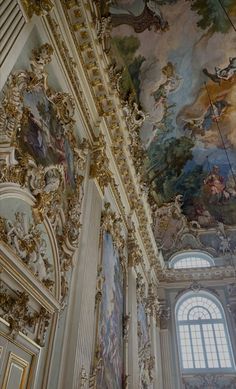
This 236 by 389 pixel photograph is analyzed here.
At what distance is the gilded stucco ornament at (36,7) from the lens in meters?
5.50

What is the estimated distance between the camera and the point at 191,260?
17688 mm

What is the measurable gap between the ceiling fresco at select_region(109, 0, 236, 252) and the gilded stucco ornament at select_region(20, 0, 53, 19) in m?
4.98

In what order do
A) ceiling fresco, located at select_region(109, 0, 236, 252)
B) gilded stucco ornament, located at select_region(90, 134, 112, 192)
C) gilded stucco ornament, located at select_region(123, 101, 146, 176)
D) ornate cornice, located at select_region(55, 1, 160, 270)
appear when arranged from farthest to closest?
ceiling fresco, located at select_region(109, 0, 236, 252)
gilded stucco ornament, located at select_region(123, 101, 146, 176)
gilded stucco ornament, located at select_region(90, 134, 112, 192)
ornate cornice, located at select_region(55, 1, 160, 270)

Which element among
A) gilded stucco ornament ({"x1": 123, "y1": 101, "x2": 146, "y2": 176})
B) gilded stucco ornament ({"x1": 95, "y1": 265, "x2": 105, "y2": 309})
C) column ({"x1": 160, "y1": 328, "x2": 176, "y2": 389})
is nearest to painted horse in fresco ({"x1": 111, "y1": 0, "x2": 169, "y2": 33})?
gilded stucco ornament ({"x1": 123, "y1": 101, "x2": 146, "y2": 176})

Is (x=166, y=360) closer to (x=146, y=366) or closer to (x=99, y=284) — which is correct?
(x=146, y=366)

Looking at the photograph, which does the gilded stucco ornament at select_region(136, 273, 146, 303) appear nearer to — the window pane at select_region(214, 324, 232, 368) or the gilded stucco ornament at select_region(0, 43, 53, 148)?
the window pane at select_region(214, 324, 232, 368)

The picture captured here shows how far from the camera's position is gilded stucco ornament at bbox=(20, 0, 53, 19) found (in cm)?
550

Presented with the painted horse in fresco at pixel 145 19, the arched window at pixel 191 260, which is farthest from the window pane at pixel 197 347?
the painted horse in fresco at pixel 145 19

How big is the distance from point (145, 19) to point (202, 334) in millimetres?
12925

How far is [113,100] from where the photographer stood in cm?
929

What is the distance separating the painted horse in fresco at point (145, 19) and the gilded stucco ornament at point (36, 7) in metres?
5.09

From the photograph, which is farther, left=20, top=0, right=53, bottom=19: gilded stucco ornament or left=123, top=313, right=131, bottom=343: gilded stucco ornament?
left=123, top=313, right=131, bottom=343: gilded stucco ornament

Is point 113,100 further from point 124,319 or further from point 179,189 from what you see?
point 179,189

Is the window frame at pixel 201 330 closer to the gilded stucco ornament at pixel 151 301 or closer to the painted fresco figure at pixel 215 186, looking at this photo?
the gilded stucco ornament at pixel 151 301
